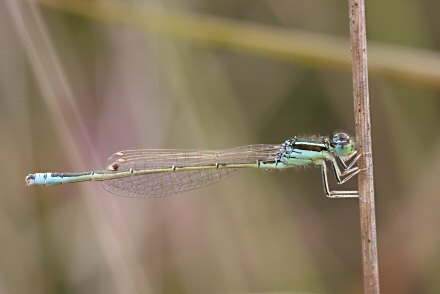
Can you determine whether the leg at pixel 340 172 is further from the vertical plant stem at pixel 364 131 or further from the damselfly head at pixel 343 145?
the vertical plant stem at pixel 364 131

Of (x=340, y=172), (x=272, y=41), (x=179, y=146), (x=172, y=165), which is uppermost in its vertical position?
(x=272, y=41)

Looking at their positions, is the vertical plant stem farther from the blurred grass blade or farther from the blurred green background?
the blurred green background

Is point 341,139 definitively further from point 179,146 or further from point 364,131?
point 179,146

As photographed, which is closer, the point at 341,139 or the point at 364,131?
the point at 364,131

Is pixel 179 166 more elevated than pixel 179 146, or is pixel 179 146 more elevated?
pixel 179 146

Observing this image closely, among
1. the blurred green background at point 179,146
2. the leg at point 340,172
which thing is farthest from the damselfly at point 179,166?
the blurred green background at point 179,146

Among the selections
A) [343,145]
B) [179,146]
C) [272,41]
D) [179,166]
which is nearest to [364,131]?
[343,145]

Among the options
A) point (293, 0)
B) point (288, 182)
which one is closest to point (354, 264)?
point (288, 182)
